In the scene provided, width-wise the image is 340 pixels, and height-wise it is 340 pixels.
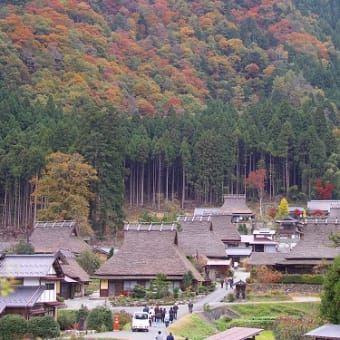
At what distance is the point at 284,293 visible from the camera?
46844mm

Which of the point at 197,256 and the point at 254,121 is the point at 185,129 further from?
the point at 197,256

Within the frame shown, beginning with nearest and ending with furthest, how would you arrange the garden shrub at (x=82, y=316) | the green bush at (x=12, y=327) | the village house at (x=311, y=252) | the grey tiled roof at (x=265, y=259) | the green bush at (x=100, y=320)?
the green bush at (x=12, y=327)
the green bush at (x=100, y=320)
the garden shrub at (x=82, y=316)
the village house at (x=311, y=252)
the grey tiled roof at (x=265, y=259)

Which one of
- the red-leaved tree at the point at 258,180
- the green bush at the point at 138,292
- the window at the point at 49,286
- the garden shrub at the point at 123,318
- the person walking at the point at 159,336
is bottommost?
the person walking at the point at 159,336

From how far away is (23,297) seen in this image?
35.7m

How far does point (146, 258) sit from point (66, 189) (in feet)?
61.2

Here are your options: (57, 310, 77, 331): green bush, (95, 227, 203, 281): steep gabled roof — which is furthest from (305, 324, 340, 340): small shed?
(95, 227, 203, 281): steep gabled roof

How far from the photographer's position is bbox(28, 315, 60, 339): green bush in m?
33.5

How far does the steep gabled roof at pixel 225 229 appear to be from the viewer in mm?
65656

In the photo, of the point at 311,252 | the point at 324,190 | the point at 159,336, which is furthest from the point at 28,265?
the point at 324,190

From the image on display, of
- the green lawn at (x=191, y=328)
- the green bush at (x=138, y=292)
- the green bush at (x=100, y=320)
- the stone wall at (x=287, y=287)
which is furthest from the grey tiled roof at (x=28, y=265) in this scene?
the stone wall at (x=287, y=287)

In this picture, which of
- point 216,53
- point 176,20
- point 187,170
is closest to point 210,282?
point 187,170

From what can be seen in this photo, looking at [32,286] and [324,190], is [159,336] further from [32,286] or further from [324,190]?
[324,190]

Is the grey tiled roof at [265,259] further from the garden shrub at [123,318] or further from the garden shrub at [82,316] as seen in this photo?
the garden shrub at [82,316]

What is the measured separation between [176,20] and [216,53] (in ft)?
46.2
